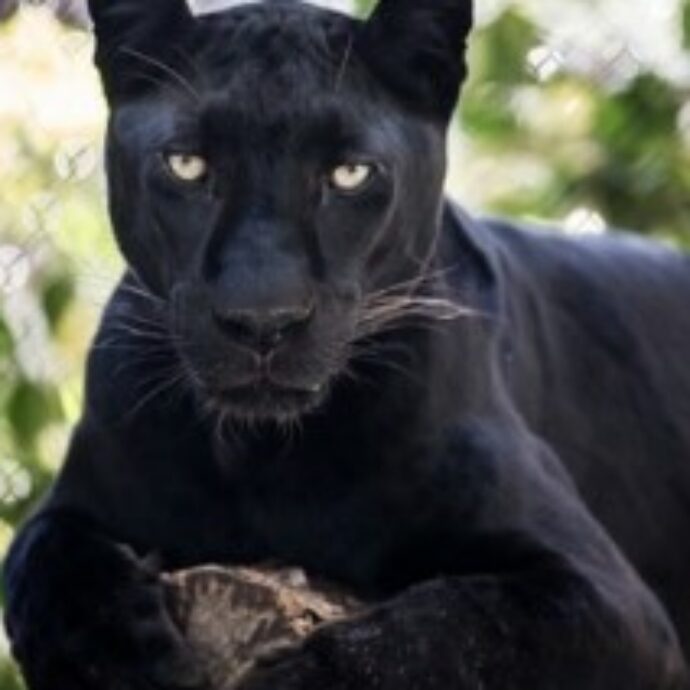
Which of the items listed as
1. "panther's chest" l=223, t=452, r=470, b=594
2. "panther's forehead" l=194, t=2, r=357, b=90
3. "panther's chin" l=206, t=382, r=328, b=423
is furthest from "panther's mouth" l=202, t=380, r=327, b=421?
"panther's forehead" l=194, t=2, r=357, b=90

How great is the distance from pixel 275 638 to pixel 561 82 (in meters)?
1.61

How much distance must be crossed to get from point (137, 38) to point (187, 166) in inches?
6.6

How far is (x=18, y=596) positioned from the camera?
102 inches

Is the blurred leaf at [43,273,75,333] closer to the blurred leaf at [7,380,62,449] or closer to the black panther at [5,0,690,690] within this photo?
the blurred leaf at [7,380,62,449]

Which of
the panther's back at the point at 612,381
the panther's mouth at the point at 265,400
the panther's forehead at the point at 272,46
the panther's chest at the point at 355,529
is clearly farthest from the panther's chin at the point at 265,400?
the panther's back at the point at 612,381

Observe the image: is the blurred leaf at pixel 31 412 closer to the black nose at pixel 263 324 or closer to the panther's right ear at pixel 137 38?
the panther's right ear at pixel 137 38

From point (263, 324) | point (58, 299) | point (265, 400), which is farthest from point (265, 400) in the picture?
point (58, 299)

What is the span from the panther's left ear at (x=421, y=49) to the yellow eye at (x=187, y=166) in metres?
0.20

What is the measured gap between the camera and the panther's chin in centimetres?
241

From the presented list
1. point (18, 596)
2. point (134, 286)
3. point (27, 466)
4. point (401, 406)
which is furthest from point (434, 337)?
point (27, 466)

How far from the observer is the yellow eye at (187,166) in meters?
2.42

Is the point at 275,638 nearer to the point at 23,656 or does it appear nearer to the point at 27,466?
the point at 23,656

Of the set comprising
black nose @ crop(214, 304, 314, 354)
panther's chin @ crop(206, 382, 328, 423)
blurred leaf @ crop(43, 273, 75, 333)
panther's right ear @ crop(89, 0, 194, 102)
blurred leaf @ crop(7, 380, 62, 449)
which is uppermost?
panther's right ear @ crop(89, 0, 194, 102)

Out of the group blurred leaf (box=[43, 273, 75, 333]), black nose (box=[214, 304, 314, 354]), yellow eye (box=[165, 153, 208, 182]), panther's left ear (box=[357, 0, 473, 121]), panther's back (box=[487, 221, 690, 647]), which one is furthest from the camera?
blurred leaf (box=[43, 273, 75, 333])
